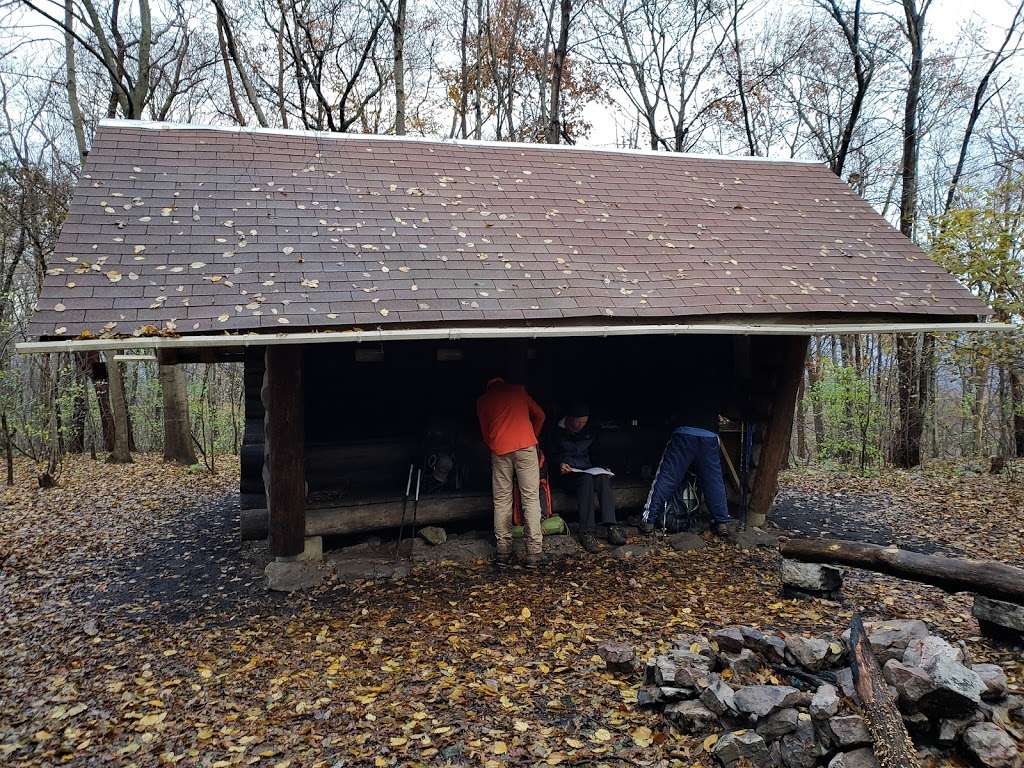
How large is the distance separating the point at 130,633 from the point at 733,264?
6757 mm

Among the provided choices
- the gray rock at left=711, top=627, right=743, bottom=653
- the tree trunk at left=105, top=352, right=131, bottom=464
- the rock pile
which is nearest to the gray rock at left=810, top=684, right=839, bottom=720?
the rock pile

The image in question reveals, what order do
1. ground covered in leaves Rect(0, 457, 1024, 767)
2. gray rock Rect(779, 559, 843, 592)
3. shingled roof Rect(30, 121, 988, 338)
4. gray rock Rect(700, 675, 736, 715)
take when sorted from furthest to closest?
shingled roof Rect(30, 121, 988, 338) < gray rock Rect(779, 559, 843, 592) < ground covered in leaves Rect(0, 457, 1024, 767) < gray rock Rect(700, 675, 736, 715)

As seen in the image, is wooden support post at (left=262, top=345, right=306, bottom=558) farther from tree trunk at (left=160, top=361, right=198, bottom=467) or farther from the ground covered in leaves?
Result: tree trunk at (left=160, top=361, right=198, bottom=467)

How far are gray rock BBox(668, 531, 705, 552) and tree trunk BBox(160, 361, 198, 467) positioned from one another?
11.2 m

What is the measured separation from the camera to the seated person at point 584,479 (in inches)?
282

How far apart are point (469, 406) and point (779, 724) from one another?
5.32 m

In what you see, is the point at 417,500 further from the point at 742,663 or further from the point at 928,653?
the point at 928,653

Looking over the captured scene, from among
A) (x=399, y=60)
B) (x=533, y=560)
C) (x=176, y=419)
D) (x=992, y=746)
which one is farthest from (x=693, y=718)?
(x=399, y=60)

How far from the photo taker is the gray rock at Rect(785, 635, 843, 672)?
3.92 m

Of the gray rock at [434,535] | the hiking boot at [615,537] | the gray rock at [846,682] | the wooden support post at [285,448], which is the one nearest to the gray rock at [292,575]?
the wooden support post at [285,448]

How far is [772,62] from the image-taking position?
19.8 metres

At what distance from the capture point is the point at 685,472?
24.6ft

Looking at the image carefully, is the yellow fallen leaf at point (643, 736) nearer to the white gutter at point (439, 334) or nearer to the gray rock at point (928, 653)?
the gray rock at point (928, 653)

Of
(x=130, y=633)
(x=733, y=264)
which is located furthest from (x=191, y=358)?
(x=733, y=264)
